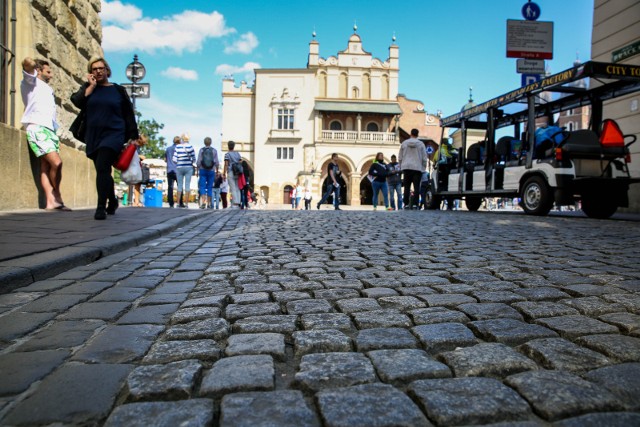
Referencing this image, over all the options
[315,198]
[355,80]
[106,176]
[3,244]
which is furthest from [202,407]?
[355,80]

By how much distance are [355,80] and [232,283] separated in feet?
161

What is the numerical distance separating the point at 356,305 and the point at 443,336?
0.65 metres

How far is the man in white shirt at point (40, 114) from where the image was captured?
22.0 ft

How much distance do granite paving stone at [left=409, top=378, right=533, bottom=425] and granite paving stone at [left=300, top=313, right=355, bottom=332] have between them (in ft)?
2.25

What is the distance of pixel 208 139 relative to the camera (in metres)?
14.1

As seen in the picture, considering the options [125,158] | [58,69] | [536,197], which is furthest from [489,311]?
[536,197]

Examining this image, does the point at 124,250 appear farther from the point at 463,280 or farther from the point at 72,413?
the point at 72,413

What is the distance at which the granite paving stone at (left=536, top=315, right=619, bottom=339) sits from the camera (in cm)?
216

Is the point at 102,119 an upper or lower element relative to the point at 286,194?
upper

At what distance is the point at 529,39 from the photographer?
41.8 ft

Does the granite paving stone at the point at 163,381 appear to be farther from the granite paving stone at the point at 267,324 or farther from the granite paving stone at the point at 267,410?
the granite paving stone at the point at 267,324

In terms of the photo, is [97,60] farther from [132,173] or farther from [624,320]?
[624,320]

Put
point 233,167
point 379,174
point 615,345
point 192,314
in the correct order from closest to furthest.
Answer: point 615,345 → point 192,314 → point 379,174 → point 233,167

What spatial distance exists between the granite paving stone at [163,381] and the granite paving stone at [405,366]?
61cm
